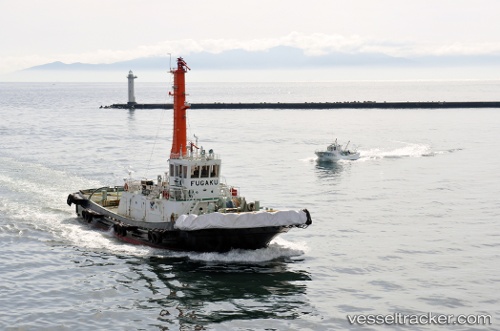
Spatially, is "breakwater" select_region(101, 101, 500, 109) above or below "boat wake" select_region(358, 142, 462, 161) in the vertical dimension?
above

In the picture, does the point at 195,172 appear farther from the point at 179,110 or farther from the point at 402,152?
the point at 402,152

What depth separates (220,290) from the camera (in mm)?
29234

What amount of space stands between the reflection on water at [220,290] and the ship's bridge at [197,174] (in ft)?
15.1

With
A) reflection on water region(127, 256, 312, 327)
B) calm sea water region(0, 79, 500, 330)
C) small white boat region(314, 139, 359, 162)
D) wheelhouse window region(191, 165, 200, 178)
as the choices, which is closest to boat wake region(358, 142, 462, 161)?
calm sea water region(0, 79, 500, 330)

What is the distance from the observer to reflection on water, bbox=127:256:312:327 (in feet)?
87.1

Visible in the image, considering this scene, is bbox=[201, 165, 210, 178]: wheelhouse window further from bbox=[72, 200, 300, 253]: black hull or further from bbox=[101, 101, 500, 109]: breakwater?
bbox=[101, 101, 500, 109]: breakwater

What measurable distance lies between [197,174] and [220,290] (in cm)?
935

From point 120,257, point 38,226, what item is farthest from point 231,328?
point 38,226

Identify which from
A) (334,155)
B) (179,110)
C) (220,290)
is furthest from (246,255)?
(334,155)

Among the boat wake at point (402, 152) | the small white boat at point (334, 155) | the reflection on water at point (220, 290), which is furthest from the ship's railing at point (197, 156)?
the boat wake at point (402, 152)

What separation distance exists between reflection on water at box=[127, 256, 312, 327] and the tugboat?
1379 mm

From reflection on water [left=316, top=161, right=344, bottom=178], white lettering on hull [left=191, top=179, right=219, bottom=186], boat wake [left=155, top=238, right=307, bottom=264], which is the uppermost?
white lettering on hull [left=191, top=179, right=219, bottom=186]

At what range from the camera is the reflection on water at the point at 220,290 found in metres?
26.5

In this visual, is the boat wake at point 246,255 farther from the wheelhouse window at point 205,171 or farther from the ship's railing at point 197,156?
the ship's railing at point 197,156
